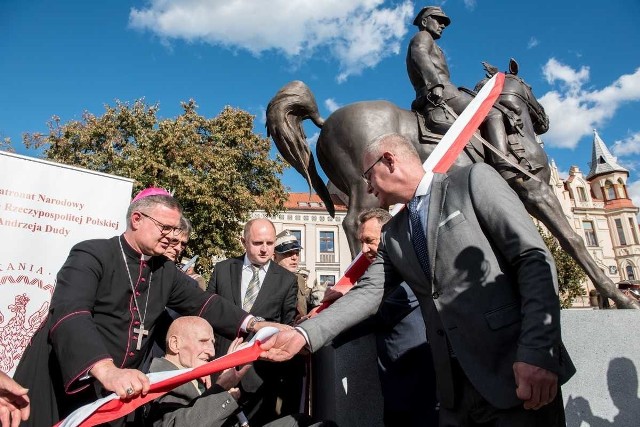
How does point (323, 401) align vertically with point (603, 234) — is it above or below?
below

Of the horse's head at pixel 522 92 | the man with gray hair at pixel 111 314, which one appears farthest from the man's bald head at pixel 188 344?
the horse's head at pixel 522 92

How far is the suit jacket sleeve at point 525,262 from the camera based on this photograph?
1.62m

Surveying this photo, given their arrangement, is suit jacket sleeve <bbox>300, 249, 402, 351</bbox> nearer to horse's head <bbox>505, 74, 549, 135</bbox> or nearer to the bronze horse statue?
the bronze horse statue

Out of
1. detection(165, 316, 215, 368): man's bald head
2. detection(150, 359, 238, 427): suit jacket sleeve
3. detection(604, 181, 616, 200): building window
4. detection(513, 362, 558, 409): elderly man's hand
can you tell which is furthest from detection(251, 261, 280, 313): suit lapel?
detection(604, 181, 616, 200): building window

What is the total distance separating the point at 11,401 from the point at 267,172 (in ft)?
71.5

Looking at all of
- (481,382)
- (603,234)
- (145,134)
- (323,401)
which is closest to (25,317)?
(323,401)

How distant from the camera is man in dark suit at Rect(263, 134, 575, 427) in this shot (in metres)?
1.66

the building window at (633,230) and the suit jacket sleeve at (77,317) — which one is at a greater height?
the building window at (633,230)

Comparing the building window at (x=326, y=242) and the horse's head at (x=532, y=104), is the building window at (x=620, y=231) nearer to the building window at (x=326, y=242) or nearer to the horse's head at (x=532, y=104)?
the building window at (x=326, y=242)

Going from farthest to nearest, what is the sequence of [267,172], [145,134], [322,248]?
[322,248], [267,172], [145,134]

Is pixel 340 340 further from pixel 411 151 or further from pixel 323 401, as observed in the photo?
pixel 411 151

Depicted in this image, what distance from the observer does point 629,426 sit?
135 inches

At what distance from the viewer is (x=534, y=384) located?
1.60m

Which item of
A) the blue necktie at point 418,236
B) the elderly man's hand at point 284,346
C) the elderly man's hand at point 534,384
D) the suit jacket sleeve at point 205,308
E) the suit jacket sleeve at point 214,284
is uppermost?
the suit jacket sleeve at point 214,284
